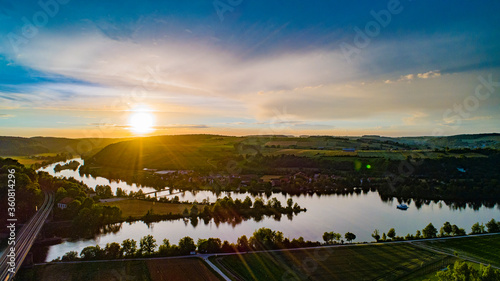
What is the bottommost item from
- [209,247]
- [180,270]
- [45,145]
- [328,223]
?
[328,223]

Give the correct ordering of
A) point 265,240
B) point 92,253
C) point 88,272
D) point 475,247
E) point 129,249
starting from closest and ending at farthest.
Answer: point 88,272 → point 92,253 → point 129,249 → point 265,240 → point 475,247

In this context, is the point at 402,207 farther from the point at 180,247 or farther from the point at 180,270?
the point at 180,270

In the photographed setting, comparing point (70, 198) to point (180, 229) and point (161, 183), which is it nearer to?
point (180, 229)

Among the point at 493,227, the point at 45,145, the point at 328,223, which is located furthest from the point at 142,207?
the point at 45,145

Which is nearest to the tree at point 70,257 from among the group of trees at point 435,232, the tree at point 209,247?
the tree at point 209,247

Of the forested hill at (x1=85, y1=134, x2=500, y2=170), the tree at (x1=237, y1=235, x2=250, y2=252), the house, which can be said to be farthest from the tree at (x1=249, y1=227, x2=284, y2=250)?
the forested hill at (x1=85, y1=134, x2=500, y2=170)

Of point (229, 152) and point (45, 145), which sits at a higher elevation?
point (45, 145)
